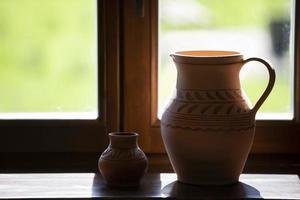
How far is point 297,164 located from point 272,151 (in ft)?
0.24

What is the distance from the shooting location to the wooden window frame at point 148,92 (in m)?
1.67

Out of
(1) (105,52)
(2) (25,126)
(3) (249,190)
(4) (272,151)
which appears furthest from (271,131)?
(2) (25,126)

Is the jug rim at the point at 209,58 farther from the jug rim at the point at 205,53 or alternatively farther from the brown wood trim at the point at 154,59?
the brown wood trim at the point at 154,59

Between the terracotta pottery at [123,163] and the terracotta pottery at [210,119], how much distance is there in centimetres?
8

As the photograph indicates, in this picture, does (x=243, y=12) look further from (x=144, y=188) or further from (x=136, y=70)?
(x=144, y=188)

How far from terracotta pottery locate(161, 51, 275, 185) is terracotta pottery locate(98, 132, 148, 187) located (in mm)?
78

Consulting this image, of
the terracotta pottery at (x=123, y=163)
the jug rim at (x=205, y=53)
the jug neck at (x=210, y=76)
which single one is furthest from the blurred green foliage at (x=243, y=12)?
the terracotta pottery at (x=123, y=163)

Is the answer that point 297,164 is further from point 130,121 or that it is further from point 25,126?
point 25,126

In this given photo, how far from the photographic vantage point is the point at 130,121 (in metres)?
1.70

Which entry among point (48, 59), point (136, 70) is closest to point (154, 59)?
point (136, 70)

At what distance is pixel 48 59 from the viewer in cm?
171

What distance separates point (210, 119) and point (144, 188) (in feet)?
0.72

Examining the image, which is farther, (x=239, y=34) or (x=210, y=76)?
(x=239, y=34)

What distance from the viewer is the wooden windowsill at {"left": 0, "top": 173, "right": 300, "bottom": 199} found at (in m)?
1.42
